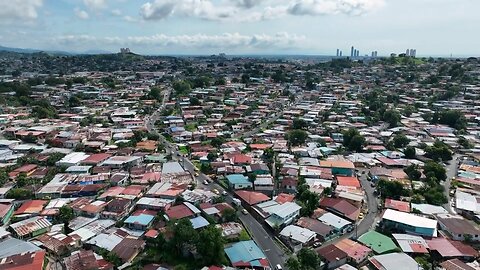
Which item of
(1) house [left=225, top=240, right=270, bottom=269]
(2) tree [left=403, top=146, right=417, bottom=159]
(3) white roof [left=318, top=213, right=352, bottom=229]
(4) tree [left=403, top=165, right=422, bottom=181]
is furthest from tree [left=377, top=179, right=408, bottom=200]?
(1) house [left=225, top=240, right=270, bottom=269]

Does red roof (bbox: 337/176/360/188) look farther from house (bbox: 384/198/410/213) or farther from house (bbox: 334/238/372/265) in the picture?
house (bbox: 334/238/372/265)

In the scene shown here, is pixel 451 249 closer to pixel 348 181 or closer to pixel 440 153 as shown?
pixel 348 181

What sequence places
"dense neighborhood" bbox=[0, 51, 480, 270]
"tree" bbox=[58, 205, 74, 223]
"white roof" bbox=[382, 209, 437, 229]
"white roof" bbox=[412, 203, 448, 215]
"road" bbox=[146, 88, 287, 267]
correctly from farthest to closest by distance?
"white roof" bbox=[412, 203, 448, 215], "tree" bbox=[58, 205, 74, 223], "white roof" bbox=[382, 209, 437, 229], "road" bbox=[146, 88, 287, 267], "dense neighborhood" bbox=[0, 51, 480, 270]

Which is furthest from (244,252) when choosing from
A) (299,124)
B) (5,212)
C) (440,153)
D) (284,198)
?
(299,124)

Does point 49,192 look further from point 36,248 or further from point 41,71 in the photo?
point 41,71

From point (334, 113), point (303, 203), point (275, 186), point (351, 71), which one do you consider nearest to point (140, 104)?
point (334, 113)

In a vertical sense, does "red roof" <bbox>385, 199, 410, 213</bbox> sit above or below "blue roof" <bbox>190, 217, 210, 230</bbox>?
below

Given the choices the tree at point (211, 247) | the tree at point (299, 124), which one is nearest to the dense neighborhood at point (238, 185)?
the tree at point (211, 247)
